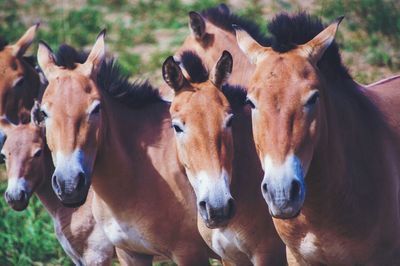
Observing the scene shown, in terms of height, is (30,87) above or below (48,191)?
above

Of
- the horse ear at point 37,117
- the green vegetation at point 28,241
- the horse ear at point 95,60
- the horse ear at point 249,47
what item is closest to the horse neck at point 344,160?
the horse ear at point 249,47

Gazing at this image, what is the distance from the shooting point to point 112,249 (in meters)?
8.88

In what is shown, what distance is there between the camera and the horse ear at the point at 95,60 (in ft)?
26.6

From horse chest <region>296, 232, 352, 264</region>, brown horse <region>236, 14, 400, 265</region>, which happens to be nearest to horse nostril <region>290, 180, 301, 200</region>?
brown horse <region>236, 14, 400, 265</region>

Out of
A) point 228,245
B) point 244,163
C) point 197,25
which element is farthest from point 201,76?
point 197,25

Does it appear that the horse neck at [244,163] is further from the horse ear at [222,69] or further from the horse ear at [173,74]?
the horse ear at [173,74]

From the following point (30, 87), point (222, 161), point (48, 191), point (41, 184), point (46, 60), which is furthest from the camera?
point (30, 87)

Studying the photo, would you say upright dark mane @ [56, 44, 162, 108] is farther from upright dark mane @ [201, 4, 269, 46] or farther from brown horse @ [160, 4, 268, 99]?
upright dark mane @ [201, 4, 269, 46]

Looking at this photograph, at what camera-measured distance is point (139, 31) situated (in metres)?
15.9

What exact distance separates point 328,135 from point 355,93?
613mm

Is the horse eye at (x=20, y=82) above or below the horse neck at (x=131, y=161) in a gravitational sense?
below

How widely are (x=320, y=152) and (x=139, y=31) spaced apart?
9.30 metres

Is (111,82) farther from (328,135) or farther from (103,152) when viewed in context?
(328,135)

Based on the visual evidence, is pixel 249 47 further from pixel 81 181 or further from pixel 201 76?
pixel 81 181
